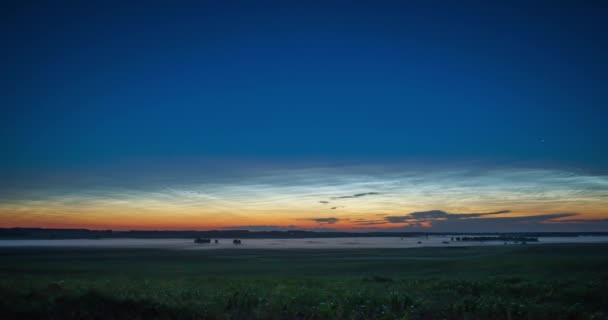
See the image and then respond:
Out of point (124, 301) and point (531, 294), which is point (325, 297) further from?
point (531, 294)

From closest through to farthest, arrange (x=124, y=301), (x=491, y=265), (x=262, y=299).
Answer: (x=124, y=301) < (x=262, y=299) < (x=491, y=265)

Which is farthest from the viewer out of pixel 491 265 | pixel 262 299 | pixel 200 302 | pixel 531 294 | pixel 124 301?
pixel 491 265

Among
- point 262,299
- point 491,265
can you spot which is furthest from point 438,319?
point 491,265

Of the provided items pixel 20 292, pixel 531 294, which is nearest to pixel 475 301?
pixel 531 294

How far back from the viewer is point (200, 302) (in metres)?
16.6

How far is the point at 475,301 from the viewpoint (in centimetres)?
1794

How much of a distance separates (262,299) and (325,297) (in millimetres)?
2966

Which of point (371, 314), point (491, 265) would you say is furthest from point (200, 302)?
point (491, 265)

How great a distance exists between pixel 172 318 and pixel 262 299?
4423 millimetres

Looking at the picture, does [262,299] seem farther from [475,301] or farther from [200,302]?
[475,301]

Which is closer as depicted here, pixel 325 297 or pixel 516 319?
pixel 516 319

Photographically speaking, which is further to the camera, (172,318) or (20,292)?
(20,292)

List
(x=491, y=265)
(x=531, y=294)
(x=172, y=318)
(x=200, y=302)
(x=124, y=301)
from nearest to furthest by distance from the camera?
(x=172, y=318) → (x=124, y=301) → (x=200, y=302) → (x=531, y=294) → (x=491, y=265)

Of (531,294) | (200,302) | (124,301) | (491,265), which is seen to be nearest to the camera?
(124,301)
